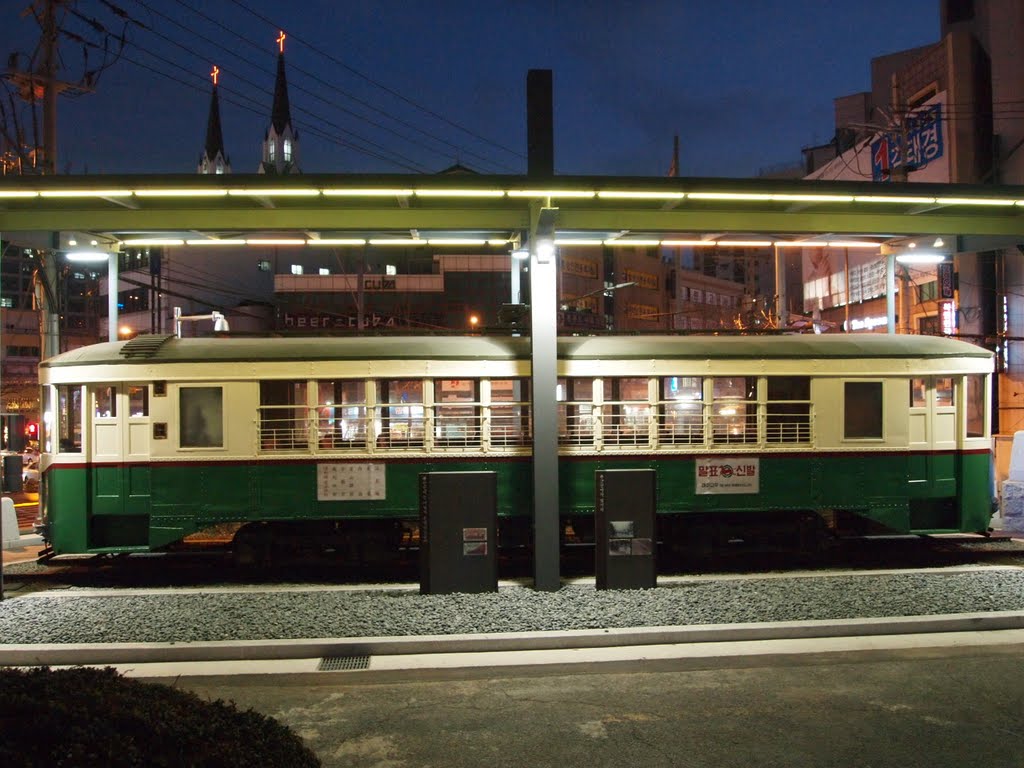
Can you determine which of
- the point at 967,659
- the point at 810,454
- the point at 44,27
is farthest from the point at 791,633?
the point at 44,27

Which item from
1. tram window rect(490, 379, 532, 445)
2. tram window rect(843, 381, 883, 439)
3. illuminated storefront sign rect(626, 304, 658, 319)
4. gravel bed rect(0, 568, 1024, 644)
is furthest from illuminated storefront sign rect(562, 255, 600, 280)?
gravel bed rect(0, 568, 1024, 644)

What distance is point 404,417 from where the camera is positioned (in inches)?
415

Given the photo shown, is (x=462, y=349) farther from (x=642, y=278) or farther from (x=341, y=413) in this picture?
(x=642, y=278)

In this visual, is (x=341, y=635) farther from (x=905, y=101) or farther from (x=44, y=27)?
(x=905, y=101)

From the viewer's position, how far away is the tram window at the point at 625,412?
1067cm

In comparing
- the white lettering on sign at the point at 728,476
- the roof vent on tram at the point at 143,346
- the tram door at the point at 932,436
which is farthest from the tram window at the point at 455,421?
the tram door at the point at 932,436

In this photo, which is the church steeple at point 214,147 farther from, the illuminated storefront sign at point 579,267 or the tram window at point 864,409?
the tram window at point 864,409

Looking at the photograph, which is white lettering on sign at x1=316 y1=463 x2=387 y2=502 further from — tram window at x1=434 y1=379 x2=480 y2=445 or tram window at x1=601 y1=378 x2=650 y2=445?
tram window at x1=601 y1=378 x2=650 y2=445

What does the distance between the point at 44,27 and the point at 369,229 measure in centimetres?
1424

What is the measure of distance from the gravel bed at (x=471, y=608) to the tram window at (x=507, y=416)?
1.96 meters

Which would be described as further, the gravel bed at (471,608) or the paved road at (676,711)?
the gravel bed at (471,608)

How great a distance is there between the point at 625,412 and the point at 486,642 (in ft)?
13.5

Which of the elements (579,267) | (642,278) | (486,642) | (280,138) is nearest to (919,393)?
(486,642)

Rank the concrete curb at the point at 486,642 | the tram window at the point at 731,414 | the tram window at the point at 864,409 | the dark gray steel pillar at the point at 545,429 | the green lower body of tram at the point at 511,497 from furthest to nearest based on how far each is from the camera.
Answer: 1. the tram window at the point at 864,409
2. the tram window at the point at 731,414
3. the green lower body of tram at the point at 511,497
4. the dark gray steel pillar at the point at 545,429
5. the concrete curb at the point at 486,642
